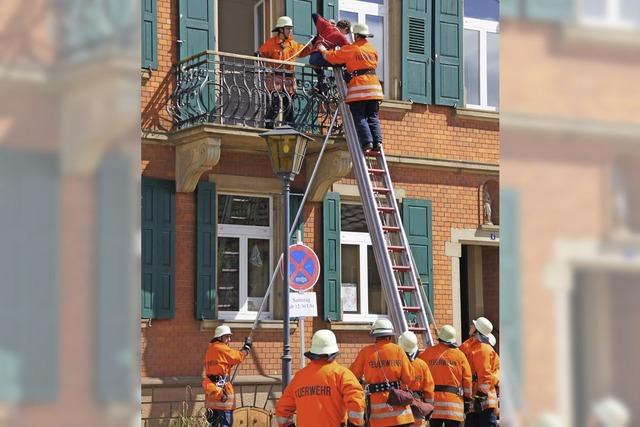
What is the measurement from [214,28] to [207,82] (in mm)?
1066

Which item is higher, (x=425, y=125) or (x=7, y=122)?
(x=425, y=125)

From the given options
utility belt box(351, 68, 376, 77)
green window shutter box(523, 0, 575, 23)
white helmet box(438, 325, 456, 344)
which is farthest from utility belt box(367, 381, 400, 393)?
green window shutter box(523, 0, 575, 23)

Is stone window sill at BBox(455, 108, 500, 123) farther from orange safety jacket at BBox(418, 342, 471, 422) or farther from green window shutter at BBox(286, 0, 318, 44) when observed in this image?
orange safety jacket at BBox(418, 342, 471, 422)

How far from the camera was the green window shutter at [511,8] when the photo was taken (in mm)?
1163

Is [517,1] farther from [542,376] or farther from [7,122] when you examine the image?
[7,122]

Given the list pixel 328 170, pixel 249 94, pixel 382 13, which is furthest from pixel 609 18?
pixel 382 13

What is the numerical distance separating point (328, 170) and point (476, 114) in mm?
3341

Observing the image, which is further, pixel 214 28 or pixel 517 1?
pixel 214 28

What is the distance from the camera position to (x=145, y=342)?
16.2 metres

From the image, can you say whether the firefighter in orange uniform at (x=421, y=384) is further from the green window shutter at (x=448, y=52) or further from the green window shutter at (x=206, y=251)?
the green window shutter at (x=448, y=52)

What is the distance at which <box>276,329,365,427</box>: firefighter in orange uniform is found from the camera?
891 centimetres

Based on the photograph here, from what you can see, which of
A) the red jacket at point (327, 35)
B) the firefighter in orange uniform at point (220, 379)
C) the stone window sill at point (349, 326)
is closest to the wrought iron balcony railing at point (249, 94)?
the red jacket at point (327, 35)

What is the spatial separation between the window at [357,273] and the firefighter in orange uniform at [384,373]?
24.1ft

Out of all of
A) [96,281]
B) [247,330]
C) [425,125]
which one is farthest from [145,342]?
[96,281]
